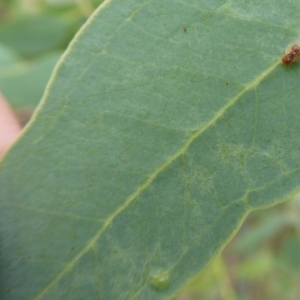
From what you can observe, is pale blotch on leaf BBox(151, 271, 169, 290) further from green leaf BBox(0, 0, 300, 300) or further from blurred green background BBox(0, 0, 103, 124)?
blurred green background BBox(0, 0, 103, 124)

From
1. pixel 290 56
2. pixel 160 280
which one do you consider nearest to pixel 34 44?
pixel 290 56

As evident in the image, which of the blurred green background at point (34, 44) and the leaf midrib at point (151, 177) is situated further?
the blurred green background at point (34, 44)

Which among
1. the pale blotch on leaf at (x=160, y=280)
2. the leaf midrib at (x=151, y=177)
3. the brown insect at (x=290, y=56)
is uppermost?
the brown insect at (x=290, y=56)

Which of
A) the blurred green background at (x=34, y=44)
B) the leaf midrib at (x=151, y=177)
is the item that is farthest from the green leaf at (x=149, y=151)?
the blurred green background at (x=34, y=44)

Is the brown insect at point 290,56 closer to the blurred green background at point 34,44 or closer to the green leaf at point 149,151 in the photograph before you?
the green leaf at point 149,151

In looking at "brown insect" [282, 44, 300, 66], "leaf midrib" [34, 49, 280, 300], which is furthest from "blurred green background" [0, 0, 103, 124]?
"brown insect" [282, 44, 300, 66]

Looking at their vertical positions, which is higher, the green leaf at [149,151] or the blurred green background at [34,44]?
the green leaf at [149,151]

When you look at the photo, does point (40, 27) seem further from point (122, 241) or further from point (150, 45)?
point (122, 241)
